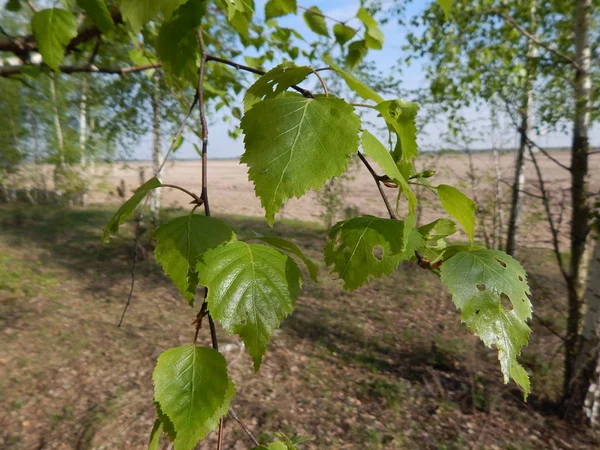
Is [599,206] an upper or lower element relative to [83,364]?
upper

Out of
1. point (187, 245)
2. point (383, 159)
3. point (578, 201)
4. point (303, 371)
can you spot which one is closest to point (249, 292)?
point (187, 245)

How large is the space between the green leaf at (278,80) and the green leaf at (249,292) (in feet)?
0.82

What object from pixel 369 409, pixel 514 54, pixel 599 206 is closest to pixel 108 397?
pixel 369 409

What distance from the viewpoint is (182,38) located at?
0.81 meters

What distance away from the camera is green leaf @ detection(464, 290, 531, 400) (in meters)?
0.48

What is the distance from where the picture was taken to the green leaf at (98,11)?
3.17 feet

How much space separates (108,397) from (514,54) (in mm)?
5614

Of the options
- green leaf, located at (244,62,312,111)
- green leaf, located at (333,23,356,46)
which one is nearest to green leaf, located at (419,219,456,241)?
green leaf, located at (244,62,312,111)

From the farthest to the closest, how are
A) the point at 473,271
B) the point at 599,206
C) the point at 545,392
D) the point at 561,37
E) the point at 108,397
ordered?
the point at 561,37, the point at 545,392, the point at 108,397, the point at 599,206, the point at 473,271

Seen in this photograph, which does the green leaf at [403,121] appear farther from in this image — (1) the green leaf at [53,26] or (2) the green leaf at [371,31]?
(2) the green leaf at [371,31]

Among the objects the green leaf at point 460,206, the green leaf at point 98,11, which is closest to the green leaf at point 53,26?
the green leaf at point 98,11

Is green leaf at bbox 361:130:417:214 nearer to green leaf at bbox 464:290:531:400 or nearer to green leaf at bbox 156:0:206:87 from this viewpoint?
green leaf at bbox 464:290:531:400

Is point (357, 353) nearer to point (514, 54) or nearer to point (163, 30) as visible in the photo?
point (514, 54)

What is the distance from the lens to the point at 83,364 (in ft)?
14.0
